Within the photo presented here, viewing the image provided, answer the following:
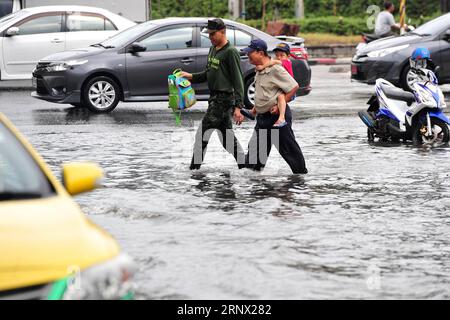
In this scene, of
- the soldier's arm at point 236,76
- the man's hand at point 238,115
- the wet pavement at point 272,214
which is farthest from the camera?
the soldier's arm at point 236,76

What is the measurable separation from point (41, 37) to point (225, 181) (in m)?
12.1

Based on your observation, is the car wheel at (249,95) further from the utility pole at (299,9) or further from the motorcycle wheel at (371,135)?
the utility pole at (299,9)

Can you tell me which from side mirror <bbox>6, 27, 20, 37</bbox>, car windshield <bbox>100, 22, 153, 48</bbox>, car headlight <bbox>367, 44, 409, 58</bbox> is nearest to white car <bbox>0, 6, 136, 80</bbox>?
side mirror <bbox>6, 27, 20, 37</bbox>

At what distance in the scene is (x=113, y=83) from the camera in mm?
20078

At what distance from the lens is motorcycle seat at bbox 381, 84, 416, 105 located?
1578 centimetres

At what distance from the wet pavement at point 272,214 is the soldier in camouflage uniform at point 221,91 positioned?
30 centimetres

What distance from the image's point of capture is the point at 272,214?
10234 mm

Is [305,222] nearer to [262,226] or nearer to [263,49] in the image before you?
[262,226]

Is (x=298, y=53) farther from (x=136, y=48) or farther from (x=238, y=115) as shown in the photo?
(x=238, y=115)

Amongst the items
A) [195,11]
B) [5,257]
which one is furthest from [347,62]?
[5,257]

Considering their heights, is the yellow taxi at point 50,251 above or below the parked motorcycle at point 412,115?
above

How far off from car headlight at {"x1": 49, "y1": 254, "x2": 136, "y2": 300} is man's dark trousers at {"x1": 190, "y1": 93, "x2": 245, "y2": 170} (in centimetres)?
784

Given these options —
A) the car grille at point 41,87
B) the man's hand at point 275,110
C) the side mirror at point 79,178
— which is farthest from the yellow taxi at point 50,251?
the car grille at point 41,87

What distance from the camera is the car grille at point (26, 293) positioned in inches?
191
